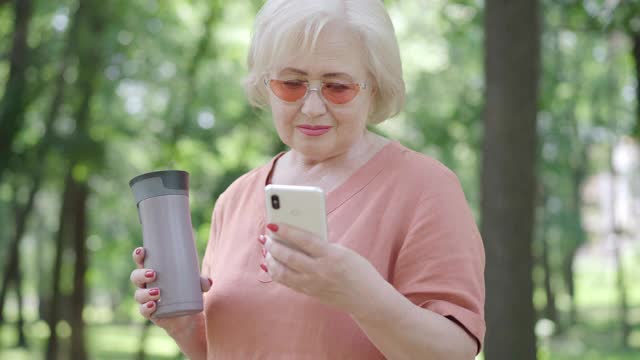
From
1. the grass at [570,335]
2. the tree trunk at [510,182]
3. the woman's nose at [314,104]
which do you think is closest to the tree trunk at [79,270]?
the grass at [570,335]

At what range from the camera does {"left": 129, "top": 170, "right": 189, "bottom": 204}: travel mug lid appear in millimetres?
2217

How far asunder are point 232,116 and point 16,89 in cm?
550

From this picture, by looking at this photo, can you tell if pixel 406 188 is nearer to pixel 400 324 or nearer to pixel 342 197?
pixel 342 197

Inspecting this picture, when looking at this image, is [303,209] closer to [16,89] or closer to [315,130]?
[315,130]

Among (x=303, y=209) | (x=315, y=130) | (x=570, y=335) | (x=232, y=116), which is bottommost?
(x=570, y=335)

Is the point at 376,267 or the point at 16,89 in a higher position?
the point at 16,89

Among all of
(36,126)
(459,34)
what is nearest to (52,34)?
(36,126)

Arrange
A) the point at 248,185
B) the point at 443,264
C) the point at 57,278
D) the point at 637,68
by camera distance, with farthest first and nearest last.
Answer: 1. the point at 57,278
2. the point at 637,68
3. the point at 248,185
4. the point at 443,264

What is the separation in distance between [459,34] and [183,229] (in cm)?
1115

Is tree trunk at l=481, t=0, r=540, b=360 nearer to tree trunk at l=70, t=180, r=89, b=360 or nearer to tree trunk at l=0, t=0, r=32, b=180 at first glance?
tree trunk at l=0, t=0, r=32, b=180

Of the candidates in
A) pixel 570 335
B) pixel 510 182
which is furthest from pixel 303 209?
pixel 570 335

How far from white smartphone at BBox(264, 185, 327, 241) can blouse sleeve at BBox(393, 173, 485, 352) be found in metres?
0.30

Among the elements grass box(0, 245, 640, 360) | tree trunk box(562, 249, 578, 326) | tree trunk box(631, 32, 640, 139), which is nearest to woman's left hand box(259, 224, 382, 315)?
tree trunk box(631, 32, 640, 139)

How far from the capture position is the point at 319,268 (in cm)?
177
